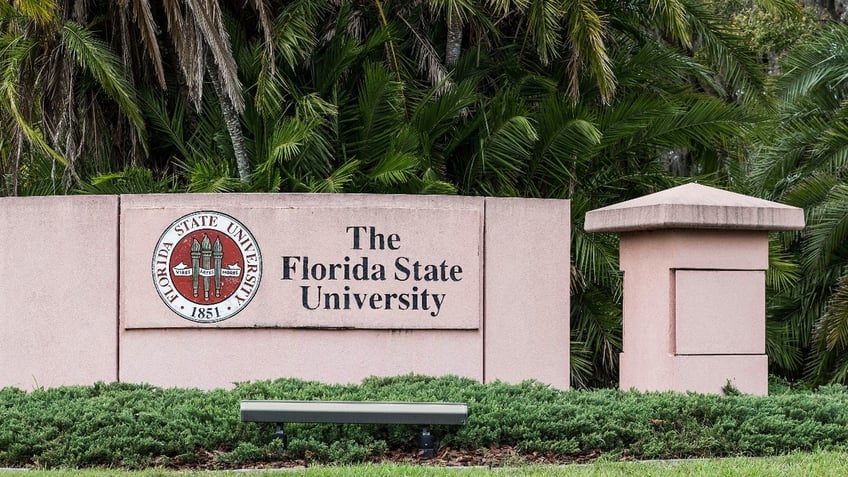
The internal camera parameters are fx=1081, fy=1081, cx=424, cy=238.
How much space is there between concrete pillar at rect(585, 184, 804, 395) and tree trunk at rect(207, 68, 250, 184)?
4.50 meters

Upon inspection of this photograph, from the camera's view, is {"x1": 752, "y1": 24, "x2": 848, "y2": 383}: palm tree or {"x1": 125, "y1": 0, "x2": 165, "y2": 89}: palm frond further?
{"x1": 752, "y1": 24, "x2": 848, "y2": 383}: palm tree

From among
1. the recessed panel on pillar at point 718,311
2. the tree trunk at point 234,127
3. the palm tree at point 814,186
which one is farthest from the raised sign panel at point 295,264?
the palm tree at point 814,186

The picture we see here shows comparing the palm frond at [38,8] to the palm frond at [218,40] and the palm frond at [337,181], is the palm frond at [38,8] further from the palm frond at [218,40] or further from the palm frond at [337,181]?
the palm frond at [337,181]

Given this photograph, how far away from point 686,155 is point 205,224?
13.8m

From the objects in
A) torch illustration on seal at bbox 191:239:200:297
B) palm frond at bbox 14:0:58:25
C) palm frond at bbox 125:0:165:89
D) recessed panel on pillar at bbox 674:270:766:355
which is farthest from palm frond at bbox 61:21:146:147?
recessed panel on pillar at bbox 674:270:766:355

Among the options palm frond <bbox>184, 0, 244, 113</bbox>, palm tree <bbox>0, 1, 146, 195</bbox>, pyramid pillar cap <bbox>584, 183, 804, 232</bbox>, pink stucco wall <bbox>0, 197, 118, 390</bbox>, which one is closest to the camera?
pyramid pillar cap <bbox>584, 183, 804, 232</bbox>

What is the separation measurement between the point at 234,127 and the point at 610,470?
651cm

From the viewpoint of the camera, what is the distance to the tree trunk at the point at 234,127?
447 inches

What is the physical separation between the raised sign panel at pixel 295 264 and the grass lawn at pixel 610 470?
8.97 feet

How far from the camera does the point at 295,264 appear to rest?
29.6 feet

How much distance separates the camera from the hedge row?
6609 millimetres

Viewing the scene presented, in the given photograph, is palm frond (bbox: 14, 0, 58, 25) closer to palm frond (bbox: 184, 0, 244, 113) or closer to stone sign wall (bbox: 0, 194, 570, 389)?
palm frond (bbox: 184, 0, 244, 113)

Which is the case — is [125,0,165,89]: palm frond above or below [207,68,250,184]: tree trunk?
above

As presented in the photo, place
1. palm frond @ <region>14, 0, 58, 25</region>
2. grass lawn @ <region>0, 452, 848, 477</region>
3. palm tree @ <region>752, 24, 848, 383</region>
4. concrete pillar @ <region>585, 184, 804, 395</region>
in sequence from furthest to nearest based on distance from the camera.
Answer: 1. palm tree @ <region>752, 24, 848, 383</region>
2. palm frond @ <region>14, 0, 58, 25</region>
3. concrete pillar @ <region>585, 184, 804, 395</region>
4. grass lawn @ <region>0, 452, 848, 477</region>
